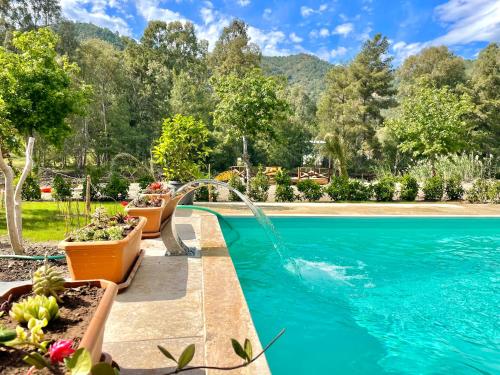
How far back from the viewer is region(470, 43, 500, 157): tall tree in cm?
2622

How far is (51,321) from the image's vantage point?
197 cm

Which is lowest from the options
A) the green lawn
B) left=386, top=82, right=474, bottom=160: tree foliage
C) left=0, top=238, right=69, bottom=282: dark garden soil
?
left=0, top=238, right=69, bottom=282: dark garden soil

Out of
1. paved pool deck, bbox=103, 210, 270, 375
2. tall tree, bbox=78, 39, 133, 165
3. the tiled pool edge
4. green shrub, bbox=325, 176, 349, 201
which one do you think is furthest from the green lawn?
tall tree, bbox=78, 39, 133, 165

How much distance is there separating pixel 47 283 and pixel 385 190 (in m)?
11.6

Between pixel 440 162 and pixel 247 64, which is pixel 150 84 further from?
pixel 440 162

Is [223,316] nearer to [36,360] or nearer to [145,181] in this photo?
[36,360]

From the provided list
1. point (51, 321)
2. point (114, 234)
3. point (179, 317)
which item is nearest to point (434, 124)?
point (114, 234)

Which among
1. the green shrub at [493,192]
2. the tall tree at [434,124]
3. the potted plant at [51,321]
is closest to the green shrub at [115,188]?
the potted plant at [51,321]

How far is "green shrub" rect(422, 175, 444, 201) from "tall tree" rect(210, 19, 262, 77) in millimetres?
20367

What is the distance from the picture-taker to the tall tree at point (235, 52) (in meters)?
31.4

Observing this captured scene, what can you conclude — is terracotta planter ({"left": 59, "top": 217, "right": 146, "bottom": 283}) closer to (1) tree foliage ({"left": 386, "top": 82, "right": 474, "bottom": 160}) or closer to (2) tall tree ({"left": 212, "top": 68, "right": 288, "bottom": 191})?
(2) tall tree ({"left": 212, "top": 68, "right": 288, "bottom": 191})

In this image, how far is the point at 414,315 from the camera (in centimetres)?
443

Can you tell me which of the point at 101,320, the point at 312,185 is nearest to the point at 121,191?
the point at 312,185

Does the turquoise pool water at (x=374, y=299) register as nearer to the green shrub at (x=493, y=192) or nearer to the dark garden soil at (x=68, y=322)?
the dark garden soil at (x=68, y=322)
